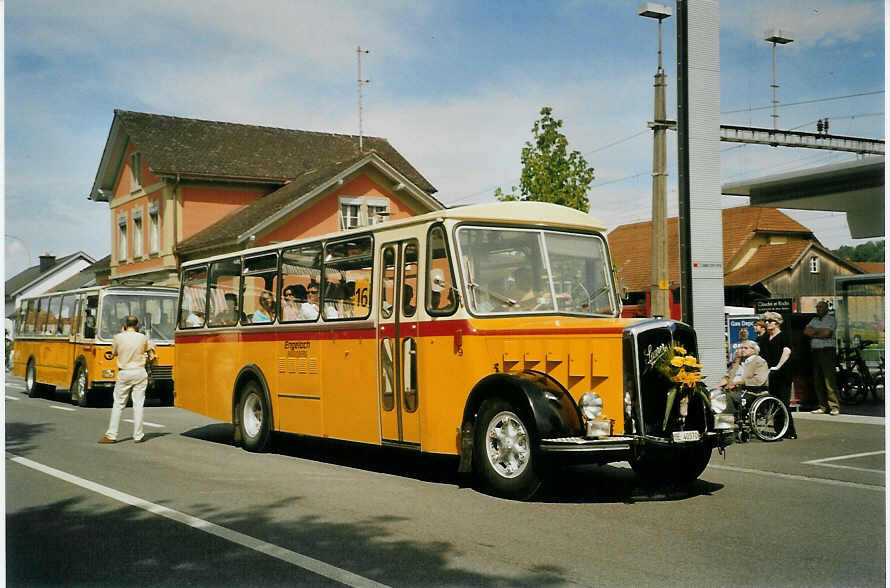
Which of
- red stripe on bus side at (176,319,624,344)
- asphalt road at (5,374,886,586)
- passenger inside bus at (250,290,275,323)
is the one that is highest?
passenger inside bus at (250,290,275,323)

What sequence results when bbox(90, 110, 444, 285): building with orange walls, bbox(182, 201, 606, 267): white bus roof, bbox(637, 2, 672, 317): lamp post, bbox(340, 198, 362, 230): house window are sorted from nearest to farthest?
bbox(182, 201, 606, 267): white bus roof < bbox(637, 2, 672, 317): lamp post < bbox(90, 110, 444, 285): building with orange walls < bbox(340, 198, 362, 230): house window

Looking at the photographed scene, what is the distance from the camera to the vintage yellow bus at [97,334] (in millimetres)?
22391

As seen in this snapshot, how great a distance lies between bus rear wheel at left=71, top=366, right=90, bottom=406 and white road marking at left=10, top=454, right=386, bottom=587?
40.1ft

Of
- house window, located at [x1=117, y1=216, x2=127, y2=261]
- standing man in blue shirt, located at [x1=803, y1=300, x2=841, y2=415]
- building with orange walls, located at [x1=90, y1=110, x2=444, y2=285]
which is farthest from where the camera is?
house window, located at [x1=117, y1=216, x2=127, y2=261]

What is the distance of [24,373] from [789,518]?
24360 mm

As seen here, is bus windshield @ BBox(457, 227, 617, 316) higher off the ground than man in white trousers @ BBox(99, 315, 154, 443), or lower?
higher

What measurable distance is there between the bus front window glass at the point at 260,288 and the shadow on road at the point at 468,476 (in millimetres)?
1868

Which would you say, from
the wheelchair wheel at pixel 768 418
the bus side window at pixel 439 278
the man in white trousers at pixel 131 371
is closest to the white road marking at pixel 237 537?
the bus side window at pixel 439 278

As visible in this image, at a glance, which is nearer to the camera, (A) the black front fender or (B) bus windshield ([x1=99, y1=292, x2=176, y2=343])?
(A) the black front fender

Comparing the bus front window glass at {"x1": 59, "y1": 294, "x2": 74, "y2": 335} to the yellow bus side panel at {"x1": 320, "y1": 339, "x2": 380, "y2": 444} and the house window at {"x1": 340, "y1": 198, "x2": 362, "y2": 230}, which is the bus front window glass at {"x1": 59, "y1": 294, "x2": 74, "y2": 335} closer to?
the yellow bus side panel at {"x1": 320, "y1": 339, "x2": 380, "y2": 444}

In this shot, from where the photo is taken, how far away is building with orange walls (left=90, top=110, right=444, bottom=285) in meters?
37.8

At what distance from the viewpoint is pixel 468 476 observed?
10891mm

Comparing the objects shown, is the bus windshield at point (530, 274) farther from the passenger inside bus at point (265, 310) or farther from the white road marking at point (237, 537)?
the passenger inside bus at point (265, 310)

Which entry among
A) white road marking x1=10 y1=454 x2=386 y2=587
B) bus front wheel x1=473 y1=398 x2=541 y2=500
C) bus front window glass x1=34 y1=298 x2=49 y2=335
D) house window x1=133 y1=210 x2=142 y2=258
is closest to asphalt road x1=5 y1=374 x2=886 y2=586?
white road marking x1=10 y1=454 x2=386 y2=587
